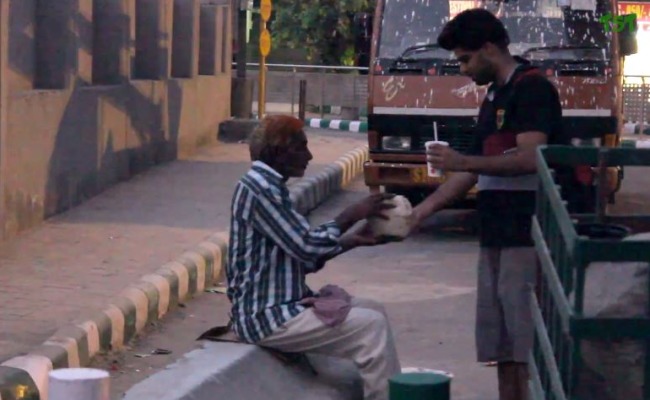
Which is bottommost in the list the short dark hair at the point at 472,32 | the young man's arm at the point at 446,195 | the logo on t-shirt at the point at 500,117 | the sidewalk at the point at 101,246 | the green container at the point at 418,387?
the sidewalk at the point at 101,246

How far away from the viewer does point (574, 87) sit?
11289 millimetres

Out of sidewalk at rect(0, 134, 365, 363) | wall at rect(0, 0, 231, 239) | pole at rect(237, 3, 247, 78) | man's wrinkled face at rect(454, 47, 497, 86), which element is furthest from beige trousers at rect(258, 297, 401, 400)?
pole at rect(237, 3, 247, 78)

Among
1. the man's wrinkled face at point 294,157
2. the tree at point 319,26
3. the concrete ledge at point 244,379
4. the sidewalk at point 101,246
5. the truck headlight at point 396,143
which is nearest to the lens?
the concrete ledge at point 244,379

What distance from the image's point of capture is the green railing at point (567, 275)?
347cm

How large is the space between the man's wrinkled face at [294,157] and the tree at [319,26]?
102 ft

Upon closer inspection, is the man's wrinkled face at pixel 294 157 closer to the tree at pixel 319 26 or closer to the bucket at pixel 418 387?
the bucket at pixel 418 387

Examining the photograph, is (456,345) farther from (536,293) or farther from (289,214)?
(536,293)

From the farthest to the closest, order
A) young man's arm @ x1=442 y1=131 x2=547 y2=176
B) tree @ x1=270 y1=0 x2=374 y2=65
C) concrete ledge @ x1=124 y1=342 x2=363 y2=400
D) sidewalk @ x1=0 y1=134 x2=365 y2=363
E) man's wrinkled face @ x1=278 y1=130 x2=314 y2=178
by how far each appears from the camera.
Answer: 1. tree @ x1=270 y1=0 x2=374 y2=65
2. sidewalk @ x1=0 y1=134 x2=365 y2=363
3. man's wrinkled face @ x1=278 y1=130 x2=314 y2=178
4. concrete ledge @ x1=124 y1=342 x2=363 y2=400
5. young man's arm @ x1=442 y1=131 x2=547 y2=176

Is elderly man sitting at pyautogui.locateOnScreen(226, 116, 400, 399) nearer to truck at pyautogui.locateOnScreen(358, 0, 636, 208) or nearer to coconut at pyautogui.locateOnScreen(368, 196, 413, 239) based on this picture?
coconut at pyautogui.locateOnScreen(368, 196, 413, 239)

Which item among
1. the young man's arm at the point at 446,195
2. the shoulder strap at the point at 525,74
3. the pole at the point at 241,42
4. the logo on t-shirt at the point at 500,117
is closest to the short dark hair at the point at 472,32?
the shoulder strap at the point at 525,74

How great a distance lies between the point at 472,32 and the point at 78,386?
2086 millimetres

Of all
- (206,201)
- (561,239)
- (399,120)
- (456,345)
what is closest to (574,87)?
(399,120)

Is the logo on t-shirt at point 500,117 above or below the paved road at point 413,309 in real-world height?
above

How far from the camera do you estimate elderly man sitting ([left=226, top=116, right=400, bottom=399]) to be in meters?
5.58
